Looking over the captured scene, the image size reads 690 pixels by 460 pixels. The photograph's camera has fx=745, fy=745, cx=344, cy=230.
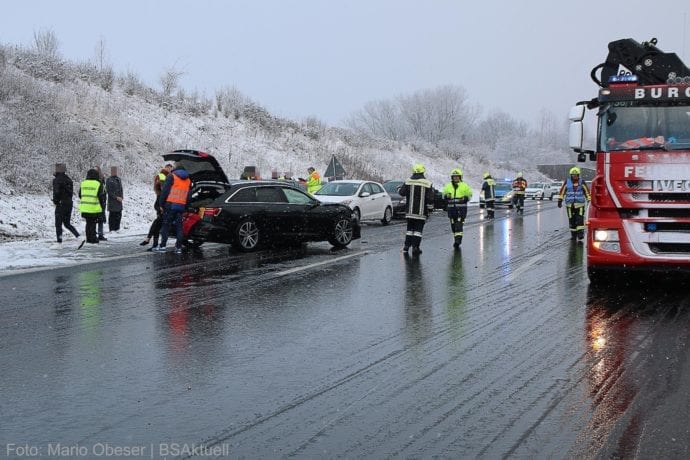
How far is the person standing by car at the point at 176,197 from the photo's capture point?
1427cm

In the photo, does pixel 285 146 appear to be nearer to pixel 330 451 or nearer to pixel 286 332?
pixel 286 332

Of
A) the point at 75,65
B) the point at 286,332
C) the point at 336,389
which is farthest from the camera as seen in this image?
the point at 75,65

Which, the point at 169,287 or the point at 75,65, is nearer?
the point at 169,287

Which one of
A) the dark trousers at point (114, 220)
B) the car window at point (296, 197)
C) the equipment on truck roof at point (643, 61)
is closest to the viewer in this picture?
the equipment on truck roof at point (643, 61)

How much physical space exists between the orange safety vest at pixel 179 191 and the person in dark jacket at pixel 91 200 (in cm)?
255

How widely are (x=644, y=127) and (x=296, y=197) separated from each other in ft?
25.2

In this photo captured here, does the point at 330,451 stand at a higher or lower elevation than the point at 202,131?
lower

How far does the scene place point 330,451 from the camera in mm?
4219

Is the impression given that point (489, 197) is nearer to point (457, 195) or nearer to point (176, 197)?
point (457, 195)

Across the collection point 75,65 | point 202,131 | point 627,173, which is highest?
point 75,65

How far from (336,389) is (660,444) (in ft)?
7.16

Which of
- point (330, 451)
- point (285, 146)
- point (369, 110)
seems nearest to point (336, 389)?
point (330, 451)

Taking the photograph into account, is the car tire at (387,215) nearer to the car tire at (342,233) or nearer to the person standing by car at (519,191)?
the car tire at (342,233)

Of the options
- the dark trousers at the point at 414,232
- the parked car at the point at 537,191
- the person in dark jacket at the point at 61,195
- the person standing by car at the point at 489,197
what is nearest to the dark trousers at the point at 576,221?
the dark trousers at the point at 414,232
